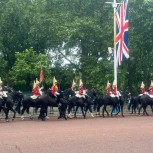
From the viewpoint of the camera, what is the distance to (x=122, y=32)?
26.7 meters

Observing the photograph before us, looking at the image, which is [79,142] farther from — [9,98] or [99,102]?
[99,102]

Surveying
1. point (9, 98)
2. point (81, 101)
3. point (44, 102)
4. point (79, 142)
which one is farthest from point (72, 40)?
point (79, 142)

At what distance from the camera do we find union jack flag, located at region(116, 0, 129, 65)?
26.2 metres

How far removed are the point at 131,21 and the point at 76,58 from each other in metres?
6.65

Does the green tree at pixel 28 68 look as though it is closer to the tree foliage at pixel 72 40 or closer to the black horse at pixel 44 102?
the tree foliage at pixel 72 40

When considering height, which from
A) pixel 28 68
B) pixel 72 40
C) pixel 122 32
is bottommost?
pixel 28 68

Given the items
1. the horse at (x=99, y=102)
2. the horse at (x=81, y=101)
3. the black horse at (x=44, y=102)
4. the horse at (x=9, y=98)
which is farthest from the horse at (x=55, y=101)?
the horse at (x=99, y=102)

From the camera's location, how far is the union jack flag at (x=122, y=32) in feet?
86.1

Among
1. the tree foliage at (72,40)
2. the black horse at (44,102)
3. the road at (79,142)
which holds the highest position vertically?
the tree foliage at (72,40)

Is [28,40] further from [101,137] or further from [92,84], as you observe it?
[101,137]

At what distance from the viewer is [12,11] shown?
4078 cm

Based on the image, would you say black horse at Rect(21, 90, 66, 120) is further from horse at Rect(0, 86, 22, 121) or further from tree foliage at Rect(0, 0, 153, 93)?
tree foliage at Rect(0, 0, 153, 93)

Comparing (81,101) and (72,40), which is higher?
(72,40)

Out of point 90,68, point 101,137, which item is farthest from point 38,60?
point 101,137
